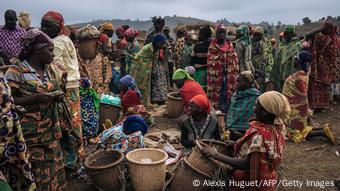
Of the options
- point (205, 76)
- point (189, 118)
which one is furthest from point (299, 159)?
point (205, 76)

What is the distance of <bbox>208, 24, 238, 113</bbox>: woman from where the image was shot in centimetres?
671

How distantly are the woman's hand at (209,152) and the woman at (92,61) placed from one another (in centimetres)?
326

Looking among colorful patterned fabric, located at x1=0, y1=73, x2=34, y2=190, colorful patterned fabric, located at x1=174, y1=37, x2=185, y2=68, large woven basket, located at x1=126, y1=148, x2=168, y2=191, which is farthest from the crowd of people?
colorful patterned fabric, located at x1=174, y1=37, x2=185, y2=68

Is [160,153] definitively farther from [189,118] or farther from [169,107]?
[169,107]

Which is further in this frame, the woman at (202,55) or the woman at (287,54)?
the woman at (287,54)

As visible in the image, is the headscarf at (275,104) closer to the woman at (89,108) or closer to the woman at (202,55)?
the woman at (89,108)

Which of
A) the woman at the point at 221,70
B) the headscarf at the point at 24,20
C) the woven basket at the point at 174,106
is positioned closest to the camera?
the woman at the point at 221,70

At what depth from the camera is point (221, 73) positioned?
684 centimetres

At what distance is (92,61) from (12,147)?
165 inches

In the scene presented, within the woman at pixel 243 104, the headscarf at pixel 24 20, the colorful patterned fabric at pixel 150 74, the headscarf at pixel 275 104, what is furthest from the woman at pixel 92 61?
the headscarf at pixel 275 104

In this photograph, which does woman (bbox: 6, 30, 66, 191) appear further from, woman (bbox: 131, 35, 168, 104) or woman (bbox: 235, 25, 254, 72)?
woman (bbox: 235, 25, 254, 72)

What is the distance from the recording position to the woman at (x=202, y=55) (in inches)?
295

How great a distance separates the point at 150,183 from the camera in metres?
3.94

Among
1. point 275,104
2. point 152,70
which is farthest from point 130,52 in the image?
point 275,104
